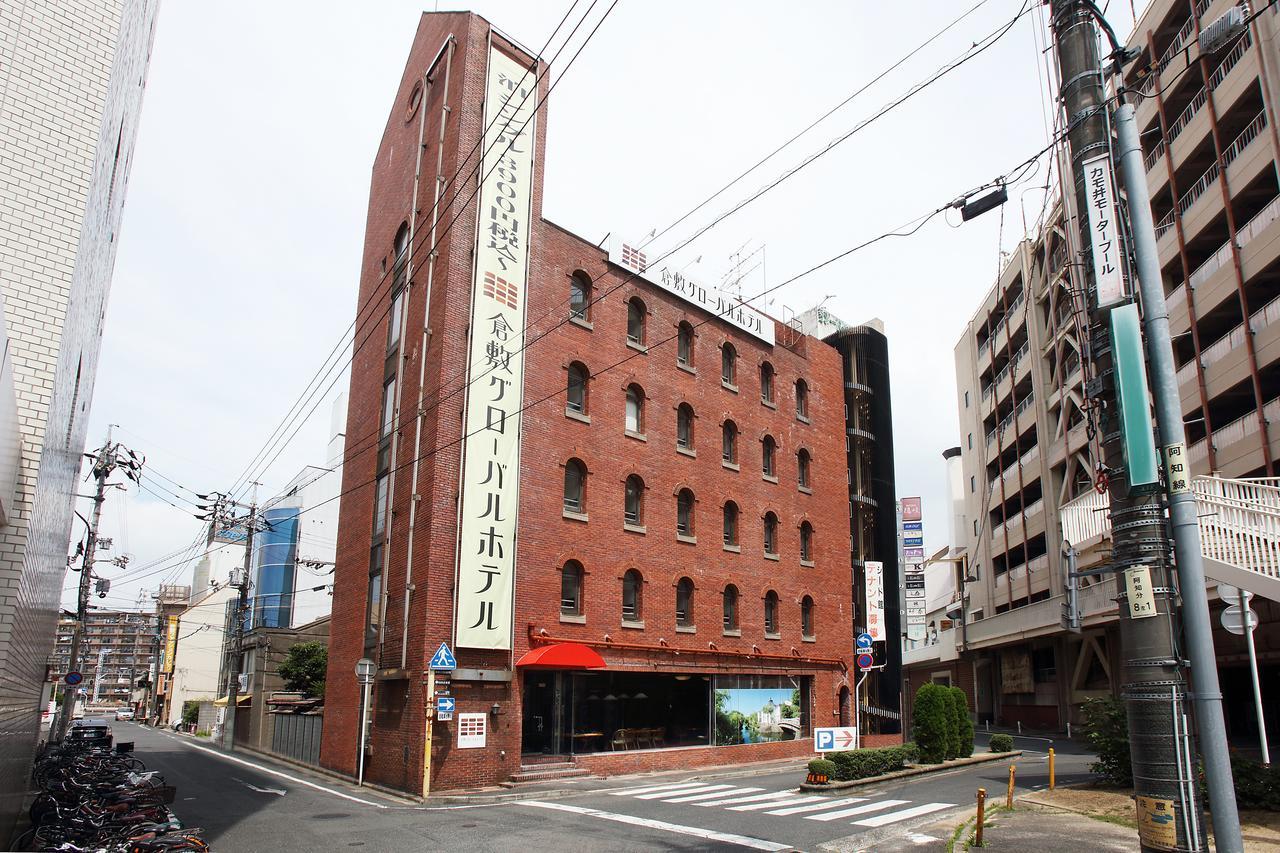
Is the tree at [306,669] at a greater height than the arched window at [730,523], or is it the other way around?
the arched window at [730,523]

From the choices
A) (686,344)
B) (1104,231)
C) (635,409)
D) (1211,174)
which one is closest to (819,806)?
(1104,231)

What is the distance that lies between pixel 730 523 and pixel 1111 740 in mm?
15716

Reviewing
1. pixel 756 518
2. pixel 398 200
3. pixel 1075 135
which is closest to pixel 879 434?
pixel 756 518

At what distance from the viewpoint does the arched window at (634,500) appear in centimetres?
2853

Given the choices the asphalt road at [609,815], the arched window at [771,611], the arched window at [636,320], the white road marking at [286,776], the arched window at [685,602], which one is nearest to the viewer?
the asphalt road at [609,815]

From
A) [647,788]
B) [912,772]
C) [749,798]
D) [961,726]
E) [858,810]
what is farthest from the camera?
[961,726]

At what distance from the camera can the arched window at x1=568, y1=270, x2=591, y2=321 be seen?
2802 cm

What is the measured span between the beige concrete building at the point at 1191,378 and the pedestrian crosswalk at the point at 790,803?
204 inches

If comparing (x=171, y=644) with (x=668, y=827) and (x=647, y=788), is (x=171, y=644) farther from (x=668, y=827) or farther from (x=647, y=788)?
(x=668, y=827)

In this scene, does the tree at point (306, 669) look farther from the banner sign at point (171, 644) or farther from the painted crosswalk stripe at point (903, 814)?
the banner sign at point (171, 644)

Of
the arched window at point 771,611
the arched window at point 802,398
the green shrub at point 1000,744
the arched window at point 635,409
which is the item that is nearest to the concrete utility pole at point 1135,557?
the arched window at point 635,409

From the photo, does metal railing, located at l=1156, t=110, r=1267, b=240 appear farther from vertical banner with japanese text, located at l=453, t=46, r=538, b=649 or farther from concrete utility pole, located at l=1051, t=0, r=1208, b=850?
concrete utility pole, located at l=1051, t=0, r=1208, b=850

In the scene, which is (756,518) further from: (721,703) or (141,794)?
(141,794)

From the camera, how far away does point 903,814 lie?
16.3 m
